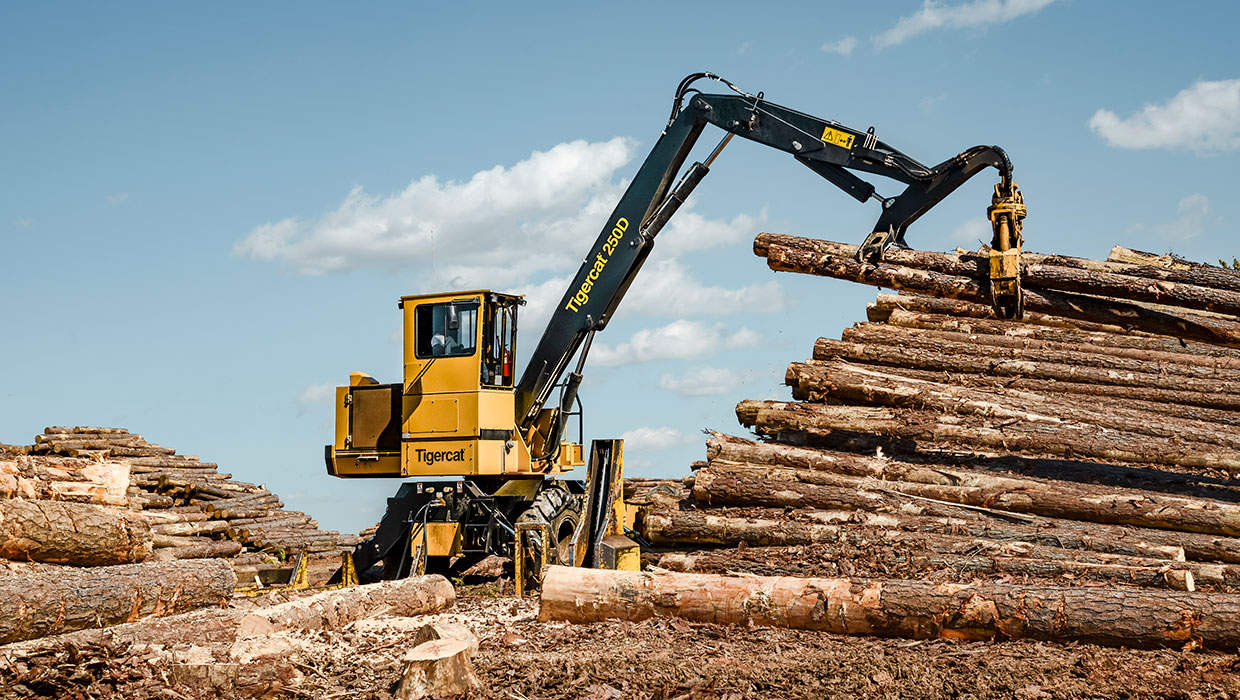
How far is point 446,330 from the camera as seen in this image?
38.5 ft

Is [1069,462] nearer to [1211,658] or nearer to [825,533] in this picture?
[825,533]

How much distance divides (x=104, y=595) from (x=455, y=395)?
168 inches

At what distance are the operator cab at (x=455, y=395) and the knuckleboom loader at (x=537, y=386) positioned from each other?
1 cm

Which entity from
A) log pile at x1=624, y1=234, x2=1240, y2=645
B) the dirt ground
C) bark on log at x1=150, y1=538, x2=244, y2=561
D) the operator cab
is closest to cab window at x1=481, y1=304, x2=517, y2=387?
the operator cab

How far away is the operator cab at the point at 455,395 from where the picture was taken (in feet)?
38.3

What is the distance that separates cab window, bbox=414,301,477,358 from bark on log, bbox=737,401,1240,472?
3479mm

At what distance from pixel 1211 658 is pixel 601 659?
160 inches

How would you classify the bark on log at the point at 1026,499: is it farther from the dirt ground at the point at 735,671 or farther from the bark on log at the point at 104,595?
the bark on log at the point at 104,595

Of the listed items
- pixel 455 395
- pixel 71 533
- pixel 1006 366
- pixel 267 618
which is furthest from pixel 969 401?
pixel 71 533

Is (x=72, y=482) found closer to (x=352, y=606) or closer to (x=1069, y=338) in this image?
(x=352, y=606)

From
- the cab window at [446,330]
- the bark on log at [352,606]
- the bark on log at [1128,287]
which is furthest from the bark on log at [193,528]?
the bark on log at [1128,287]

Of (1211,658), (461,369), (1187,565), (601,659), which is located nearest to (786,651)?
(601,659)

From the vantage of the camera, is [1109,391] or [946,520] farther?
[1109,391]

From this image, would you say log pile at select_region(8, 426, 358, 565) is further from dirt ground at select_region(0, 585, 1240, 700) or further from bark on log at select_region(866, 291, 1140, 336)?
bark on log at select_region(866, 291, 1140, 336)
